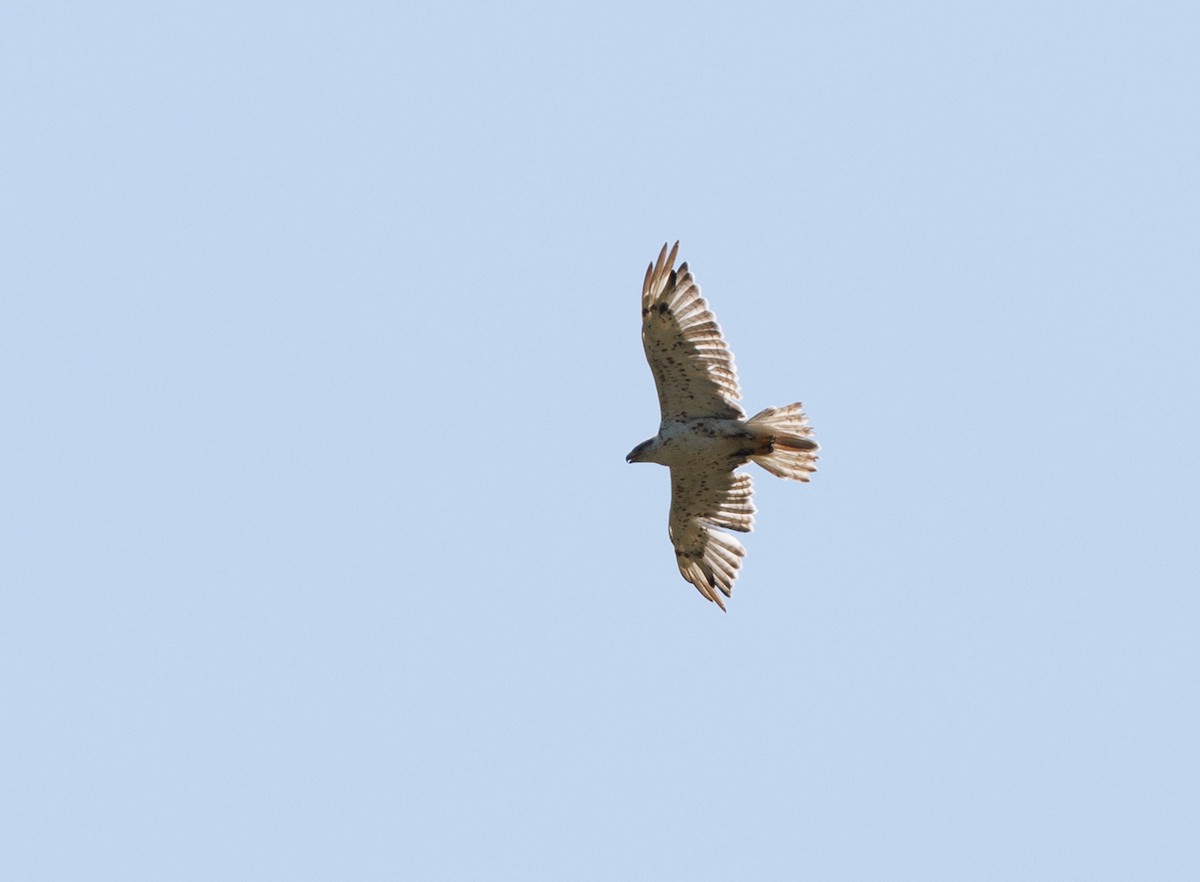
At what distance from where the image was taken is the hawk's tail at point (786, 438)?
14578 mm

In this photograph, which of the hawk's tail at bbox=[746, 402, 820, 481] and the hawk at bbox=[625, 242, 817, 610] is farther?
the hawk's tail at bbox=[746, 402, 820, 481]

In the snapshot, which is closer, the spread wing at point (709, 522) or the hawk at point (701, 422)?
the hawk at point (701, 422)

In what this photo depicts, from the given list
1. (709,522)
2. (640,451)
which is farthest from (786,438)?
(709,522)

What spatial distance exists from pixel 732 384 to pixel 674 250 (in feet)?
3.96

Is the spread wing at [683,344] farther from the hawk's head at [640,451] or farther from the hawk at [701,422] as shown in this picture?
the hawk's head at [640,451]

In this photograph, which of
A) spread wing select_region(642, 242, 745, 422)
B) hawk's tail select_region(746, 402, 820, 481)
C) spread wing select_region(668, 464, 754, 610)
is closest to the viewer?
spread wing select_region(642, 242, 745, 422)

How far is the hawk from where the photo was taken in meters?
14.2

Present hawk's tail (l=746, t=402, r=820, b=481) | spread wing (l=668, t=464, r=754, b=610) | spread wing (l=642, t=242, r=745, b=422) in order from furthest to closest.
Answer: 1. spread wing (l=668, t=464, r=754, b=610)
2. hawk's tail (l=746, t=402, r=820, b=481)
3. spread wing (l=642, t=242, r=745, b=422)

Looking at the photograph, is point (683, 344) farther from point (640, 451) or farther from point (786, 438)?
point (786, 438)

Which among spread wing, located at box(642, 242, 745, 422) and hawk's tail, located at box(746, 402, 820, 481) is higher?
spread wing, located at box(642, 242, 745, 422)

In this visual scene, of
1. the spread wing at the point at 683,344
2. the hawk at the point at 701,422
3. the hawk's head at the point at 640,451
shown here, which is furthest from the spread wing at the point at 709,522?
the spread wing at the point at 683,344

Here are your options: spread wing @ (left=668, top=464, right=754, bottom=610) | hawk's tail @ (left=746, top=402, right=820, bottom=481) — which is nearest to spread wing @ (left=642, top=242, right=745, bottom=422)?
hawk's tail @ (left=746, top=402, right=820, bottom=481)

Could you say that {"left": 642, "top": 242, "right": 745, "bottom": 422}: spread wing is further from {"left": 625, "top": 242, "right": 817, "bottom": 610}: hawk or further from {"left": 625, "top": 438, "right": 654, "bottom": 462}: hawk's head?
{"left": 625, "top": 438, "right": 654, "bottom": 462}: hawk's head

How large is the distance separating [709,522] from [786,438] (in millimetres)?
1449
